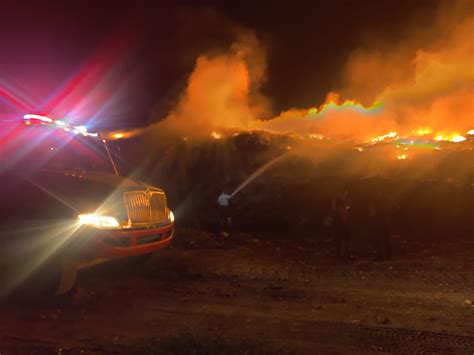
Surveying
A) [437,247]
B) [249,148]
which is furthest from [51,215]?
[249,148]

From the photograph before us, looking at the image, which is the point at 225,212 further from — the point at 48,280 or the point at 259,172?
the point at 48,280

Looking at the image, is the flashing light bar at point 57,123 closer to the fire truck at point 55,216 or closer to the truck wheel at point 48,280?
the fire truck at point 55,216

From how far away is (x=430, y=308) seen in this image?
5.34 m

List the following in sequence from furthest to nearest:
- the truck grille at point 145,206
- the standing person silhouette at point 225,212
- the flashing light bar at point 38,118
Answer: the standing person silhouette at point 225,212 → the flashing light bar at point 38,118 → the truck grille at point 145,206

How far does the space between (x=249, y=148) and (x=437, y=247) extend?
8044 mm

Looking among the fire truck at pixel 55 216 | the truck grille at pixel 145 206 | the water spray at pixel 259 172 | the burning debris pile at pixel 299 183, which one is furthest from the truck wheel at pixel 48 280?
the water spray at pixel 259 172

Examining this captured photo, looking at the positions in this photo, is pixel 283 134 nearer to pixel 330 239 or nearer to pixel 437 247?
pixel 330 239

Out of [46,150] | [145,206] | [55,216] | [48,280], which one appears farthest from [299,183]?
[48,280]

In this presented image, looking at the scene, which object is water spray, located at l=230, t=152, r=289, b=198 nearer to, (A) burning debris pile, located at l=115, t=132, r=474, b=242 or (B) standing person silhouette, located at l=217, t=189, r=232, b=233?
(A) burning debris pile, located at l=115, t=132, r=474, b=242

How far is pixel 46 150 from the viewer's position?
6.32 meters

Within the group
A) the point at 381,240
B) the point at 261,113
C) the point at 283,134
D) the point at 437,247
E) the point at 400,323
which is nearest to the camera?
the point at 400,323

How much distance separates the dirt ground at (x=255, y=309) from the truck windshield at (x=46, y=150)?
173 cm

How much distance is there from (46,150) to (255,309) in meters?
3.75

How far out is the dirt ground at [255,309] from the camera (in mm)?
4180
